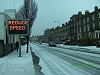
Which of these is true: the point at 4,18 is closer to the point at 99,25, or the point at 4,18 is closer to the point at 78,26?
the point at 99,25

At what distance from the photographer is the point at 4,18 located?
27016 mm

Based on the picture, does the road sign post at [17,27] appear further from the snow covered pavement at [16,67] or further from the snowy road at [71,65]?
the snow covered pavement at [16,67]

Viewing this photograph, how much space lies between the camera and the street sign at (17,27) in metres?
25.3

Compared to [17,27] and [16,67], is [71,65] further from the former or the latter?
[17,27]

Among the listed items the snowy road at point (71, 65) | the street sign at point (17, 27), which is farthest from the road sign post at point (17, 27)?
the snowy road at point (71, 65)

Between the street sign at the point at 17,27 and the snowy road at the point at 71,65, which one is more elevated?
the street sign at the point at 17,27

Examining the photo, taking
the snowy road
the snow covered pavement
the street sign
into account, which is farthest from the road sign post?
the snow covered pavement

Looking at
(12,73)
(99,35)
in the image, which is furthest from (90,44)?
(12,73)

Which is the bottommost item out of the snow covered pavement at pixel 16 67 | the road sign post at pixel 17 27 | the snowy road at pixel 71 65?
the snowy road at pixel 71 65

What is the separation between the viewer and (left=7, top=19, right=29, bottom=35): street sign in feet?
83.0

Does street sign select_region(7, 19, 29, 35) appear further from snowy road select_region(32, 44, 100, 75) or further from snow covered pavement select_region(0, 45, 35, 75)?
snow covered pavement select_region(0, 45, 35, 75)

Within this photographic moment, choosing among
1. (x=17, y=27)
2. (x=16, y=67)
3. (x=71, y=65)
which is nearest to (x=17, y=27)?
(x=17, y=27)

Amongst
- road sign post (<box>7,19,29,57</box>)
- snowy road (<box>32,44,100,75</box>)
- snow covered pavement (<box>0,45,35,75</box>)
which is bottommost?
snowy road (<box>32,44,100,75</box>)

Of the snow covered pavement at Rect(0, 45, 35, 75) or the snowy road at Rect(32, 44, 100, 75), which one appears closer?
the snow covered pavement at Rect(0, 45, 35, 75)
